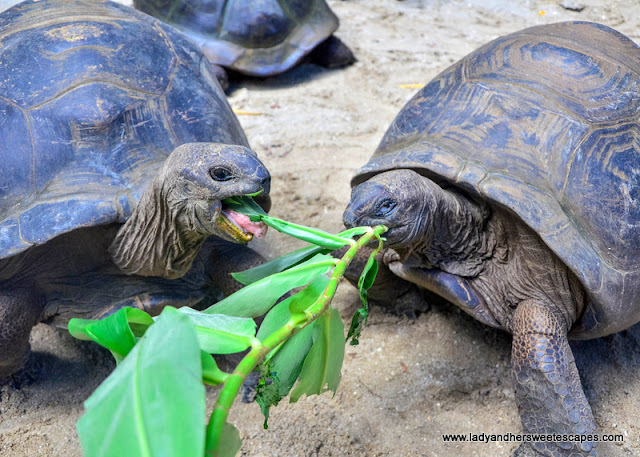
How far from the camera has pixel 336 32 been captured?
20.6 ft

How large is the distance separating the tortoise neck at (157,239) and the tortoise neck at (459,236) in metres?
1.04

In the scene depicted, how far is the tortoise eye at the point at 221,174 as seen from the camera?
211cm

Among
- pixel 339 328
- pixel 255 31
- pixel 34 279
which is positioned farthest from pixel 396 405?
pixel 255 31

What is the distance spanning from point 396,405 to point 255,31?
3.95 m

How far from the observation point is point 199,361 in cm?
115

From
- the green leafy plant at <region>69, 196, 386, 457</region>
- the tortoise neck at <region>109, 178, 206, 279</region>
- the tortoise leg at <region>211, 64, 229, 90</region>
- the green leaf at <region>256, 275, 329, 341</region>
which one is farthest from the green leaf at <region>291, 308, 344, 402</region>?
the tortoise leg at <region>211, 64, 229, 90</region>

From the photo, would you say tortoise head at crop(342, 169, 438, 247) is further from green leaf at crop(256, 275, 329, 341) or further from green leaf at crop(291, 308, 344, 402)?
green leaf at crop(256, 275, 329, 341)

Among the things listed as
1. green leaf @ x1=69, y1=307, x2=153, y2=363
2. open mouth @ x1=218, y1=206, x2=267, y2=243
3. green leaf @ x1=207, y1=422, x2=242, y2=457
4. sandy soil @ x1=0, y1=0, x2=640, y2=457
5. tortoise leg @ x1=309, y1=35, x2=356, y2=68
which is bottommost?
sandy soil @ x1=0, y1=0, x2=640, y2=457

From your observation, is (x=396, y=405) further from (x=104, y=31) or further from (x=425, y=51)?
(x=425, y=51)

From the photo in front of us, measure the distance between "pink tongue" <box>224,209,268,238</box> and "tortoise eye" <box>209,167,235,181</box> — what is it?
0.13 metres

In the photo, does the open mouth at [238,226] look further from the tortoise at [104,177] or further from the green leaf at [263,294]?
the green leaf at [263,294]

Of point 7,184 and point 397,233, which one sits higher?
point 7,184

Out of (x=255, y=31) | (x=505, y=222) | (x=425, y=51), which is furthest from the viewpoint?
(x=425, y=51)

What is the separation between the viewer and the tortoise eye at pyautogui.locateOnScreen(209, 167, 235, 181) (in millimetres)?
2107
